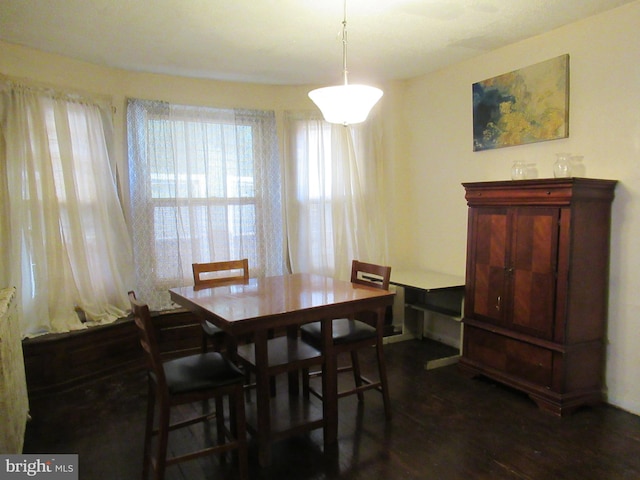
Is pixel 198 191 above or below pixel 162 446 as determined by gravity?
above

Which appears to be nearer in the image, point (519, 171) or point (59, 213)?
point (519, 171)

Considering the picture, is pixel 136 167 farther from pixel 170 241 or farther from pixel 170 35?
pixel 170 35

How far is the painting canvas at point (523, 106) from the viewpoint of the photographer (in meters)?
2.85

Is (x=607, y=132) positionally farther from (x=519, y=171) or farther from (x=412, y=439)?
(x=412, y=439)

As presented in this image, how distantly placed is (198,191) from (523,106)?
274 cm

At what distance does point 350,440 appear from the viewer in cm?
230

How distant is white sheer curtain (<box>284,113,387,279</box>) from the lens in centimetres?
407

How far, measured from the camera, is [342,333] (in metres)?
2.49

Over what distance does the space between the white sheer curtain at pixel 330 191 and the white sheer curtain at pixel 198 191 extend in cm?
17

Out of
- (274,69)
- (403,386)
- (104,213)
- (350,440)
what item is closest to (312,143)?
(274,69)

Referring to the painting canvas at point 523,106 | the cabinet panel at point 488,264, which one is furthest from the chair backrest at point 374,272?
the painting canvas at point 523,106

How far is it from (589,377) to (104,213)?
3669 mm

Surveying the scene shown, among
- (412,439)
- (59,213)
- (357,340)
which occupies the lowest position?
(412,439)

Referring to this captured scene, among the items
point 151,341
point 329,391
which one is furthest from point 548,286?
point 151,341
